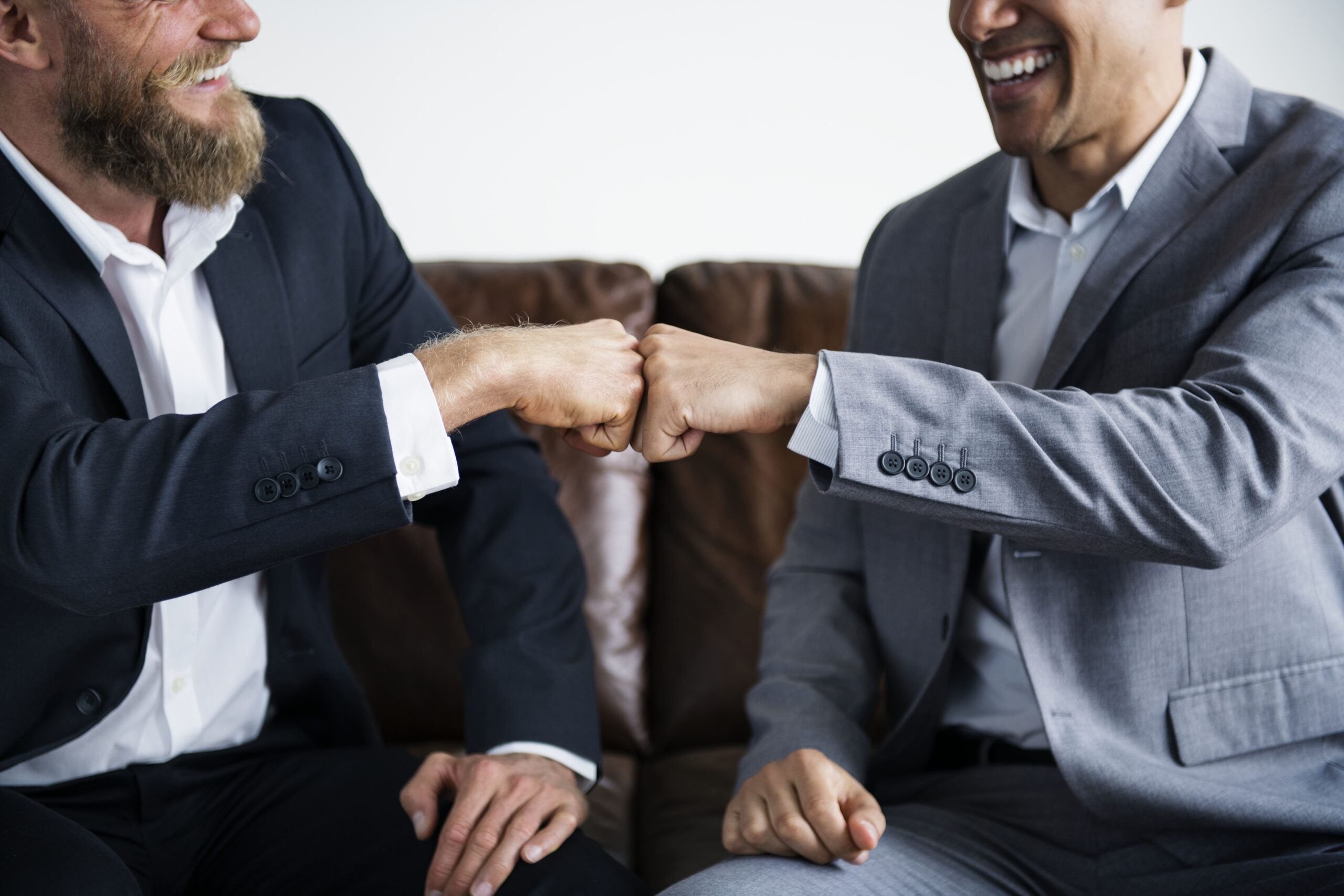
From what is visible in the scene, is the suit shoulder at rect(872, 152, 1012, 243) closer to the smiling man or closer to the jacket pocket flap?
the smiling man

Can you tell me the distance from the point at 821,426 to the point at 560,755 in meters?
0.64

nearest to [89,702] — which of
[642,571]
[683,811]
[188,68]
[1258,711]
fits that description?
[188,68]

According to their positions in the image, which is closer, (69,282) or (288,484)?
(288,484)

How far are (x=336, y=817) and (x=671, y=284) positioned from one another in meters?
1.28

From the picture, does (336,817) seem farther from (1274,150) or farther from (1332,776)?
(1274,150)

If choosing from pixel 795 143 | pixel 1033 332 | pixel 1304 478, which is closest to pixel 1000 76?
pixel 1033 332

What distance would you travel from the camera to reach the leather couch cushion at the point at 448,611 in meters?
2.05

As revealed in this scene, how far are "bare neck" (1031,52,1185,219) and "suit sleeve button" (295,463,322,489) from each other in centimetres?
106

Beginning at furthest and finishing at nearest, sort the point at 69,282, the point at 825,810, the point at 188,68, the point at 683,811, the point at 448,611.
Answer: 1. the point at 448,611
2. the point at 683,811
3. the point at 188,68
4. the point at 69,282
5. the point at 825,810

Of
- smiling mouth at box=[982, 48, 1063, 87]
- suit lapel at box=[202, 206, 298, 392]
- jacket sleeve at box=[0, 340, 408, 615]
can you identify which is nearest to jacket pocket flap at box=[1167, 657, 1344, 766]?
smiling mouth at box=[982, 48, 1063, 87]

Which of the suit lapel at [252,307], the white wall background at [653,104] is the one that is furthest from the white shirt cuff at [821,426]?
the white wall background at [653,104]

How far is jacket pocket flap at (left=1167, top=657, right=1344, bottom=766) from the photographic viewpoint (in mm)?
1173

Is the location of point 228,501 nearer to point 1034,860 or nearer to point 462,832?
point 462,832

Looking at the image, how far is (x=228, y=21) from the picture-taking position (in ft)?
4.48
